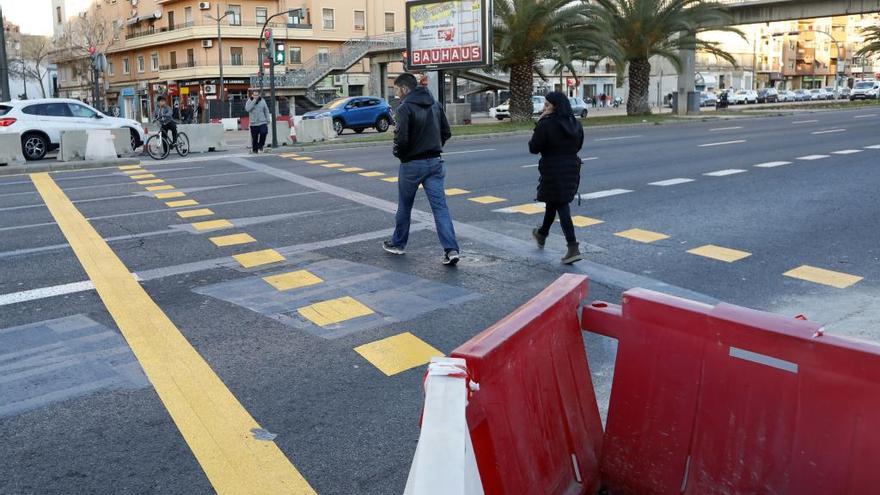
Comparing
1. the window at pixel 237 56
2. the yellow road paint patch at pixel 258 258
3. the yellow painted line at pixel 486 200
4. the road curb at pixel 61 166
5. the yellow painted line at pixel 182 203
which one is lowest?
the yellow road paint patch at pixel 258 258

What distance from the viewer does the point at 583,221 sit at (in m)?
9.48

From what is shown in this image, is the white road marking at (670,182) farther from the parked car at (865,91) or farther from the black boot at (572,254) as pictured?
the parked car at (865,91)

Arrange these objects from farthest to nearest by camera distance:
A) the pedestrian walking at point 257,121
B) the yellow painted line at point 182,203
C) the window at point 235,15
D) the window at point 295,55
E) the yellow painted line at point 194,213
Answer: the window at point 295,55, the window at point 235,15, the pedestrian walking at point 257,121, the yellow painted line at point 182,203, the yellow painted line at point 194,213

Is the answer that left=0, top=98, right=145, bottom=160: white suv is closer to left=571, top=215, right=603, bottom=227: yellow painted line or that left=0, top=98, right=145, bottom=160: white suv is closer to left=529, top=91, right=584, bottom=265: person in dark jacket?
left=571, top=215, right=603, bottom=227: yellow painted line

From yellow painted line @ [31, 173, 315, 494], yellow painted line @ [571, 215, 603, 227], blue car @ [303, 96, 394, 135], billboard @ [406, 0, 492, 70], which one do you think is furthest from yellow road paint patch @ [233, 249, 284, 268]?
blue car @ [303, 96, 394, 135]

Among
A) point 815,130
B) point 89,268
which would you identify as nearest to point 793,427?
point 89,268

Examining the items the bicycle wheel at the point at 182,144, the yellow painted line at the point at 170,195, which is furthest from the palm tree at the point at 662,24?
the yellow painted line at the point at 170,195

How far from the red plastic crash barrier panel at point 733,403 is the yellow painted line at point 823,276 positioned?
13.8 ft

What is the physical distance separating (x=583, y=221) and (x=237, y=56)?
175 ft

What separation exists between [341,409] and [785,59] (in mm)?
105789

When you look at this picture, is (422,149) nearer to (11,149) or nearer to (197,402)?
(197,402)

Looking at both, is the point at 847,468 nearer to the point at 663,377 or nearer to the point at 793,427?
the point at 793,427

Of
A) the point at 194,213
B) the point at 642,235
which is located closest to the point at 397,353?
the point at 642,235

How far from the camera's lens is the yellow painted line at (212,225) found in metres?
9.28
